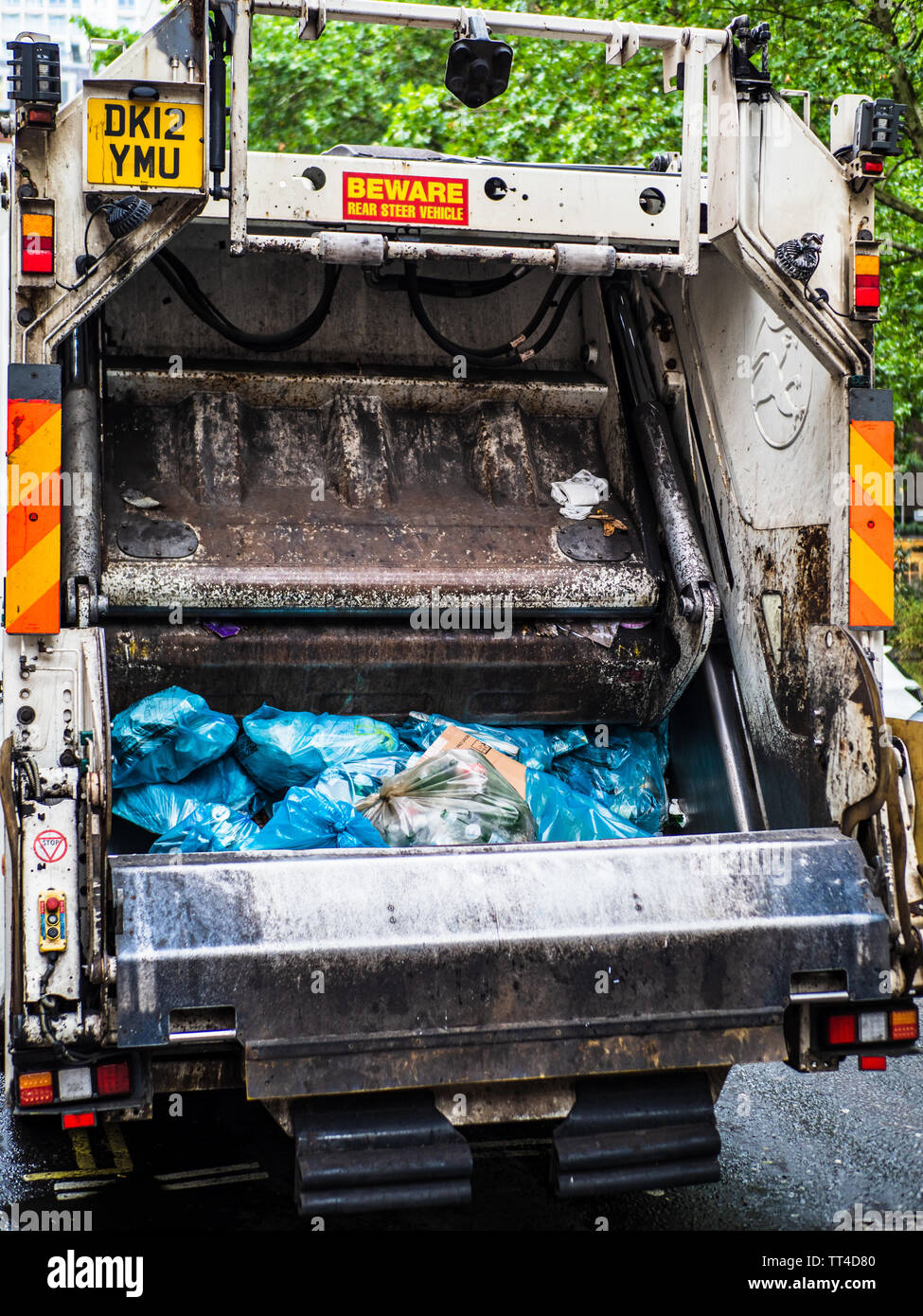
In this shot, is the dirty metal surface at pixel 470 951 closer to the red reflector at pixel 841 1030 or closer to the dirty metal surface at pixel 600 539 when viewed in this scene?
the red reflector at pixel 841 1030

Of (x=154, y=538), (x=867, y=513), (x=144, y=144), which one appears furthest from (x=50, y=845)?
(x=867, y=513)

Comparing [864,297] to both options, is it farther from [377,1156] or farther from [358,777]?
[377,1156]

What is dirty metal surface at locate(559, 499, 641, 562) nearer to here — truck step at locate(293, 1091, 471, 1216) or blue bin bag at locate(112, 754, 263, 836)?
blue bin bag at locate(112, 754, 263, 836)

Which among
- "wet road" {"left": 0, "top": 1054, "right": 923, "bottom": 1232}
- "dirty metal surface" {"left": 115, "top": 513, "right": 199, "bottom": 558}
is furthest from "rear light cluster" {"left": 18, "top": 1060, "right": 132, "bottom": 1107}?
"dirty metal surface" {"left": 115, "top": 513, "right": 199, "bottom": 558}

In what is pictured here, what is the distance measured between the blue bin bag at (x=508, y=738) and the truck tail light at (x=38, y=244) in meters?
1.59

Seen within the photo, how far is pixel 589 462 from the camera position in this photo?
4207mm

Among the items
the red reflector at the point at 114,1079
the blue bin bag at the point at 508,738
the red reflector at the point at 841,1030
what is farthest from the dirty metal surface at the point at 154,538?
the red reflector at the point at 841,1030

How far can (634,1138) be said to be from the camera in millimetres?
2773

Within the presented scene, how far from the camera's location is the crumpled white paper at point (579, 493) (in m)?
4.04

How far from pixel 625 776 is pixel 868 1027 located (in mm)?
1148

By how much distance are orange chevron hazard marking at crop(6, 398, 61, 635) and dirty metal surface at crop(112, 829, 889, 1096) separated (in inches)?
22.3

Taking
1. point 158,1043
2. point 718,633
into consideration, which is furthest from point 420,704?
point 158,1043
